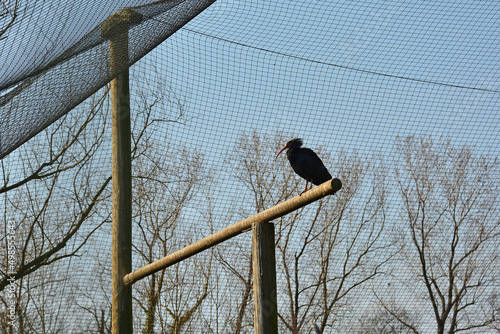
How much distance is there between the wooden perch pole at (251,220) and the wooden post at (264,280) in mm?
60

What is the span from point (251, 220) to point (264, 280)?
0.25 m

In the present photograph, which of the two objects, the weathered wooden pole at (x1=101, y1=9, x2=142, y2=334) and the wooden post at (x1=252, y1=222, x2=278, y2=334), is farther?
the weathered wooden pole at (x1=101, y1=9, x2=142, y2=334)

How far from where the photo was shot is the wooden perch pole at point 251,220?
1935mm

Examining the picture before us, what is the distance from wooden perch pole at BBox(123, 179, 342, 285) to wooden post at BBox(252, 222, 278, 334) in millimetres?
60

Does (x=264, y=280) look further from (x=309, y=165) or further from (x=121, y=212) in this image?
(x=121, y=212)

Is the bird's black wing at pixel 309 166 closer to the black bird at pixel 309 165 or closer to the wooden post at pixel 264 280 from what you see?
the black bird at pixel 309 165

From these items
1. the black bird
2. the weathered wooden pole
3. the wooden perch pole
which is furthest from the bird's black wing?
the weathered wooden pole

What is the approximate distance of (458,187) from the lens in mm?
5562

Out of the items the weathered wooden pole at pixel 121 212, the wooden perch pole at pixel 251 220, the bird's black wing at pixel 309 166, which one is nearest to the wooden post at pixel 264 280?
the wooden perch pole at pixel 251 220

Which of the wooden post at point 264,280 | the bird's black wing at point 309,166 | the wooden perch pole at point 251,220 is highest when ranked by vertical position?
the bird's black wing at point 309,166

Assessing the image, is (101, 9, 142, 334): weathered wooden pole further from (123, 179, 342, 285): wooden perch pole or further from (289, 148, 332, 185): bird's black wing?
(289, 148, 332, 185): bird's black wing

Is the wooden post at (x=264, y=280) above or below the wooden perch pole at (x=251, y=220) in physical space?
below

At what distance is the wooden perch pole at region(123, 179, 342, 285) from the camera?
1935mm

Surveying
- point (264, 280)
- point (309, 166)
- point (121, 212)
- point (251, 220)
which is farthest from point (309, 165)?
point (121, 212)
